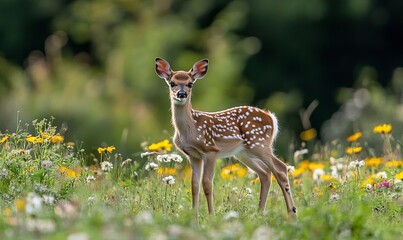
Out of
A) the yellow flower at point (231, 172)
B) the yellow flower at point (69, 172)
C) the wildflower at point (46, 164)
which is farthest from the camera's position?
the yellow flower at point (231, 172)

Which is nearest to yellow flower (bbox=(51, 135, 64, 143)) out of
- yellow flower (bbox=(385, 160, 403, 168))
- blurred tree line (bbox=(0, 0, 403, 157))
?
yellow flower (bbox=(385, 160, 403, 168))

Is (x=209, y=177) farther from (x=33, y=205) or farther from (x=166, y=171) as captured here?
(x=33, y=205)

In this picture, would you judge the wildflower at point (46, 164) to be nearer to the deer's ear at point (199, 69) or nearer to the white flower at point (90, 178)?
the white flower at point (90, 178)

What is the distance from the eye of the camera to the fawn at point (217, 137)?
32.3 feet

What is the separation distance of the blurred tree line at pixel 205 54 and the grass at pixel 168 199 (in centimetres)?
1007

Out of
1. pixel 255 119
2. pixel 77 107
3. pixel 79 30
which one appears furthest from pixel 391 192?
pixel 79 30

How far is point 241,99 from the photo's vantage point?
26859mm

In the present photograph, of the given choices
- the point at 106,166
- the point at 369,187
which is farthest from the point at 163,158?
the point at 369,187

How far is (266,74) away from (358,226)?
23329mm

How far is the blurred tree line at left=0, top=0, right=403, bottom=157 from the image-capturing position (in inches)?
914

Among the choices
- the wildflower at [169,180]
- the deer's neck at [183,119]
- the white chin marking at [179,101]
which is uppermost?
the white chin marking at [179,101]

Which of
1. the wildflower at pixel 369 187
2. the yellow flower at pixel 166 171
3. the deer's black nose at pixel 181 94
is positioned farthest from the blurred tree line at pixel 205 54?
the wildflower at pixel 369 187

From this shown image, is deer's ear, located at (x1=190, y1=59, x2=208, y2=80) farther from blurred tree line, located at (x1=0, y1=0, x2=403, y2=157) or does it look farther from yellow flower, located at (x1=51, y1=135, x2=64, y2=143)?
blurred tree line, located at (x1=0, y1=0, x2=403, y2=157)

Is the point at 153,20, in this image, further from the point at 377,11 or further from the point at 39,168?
the point at 39,168
